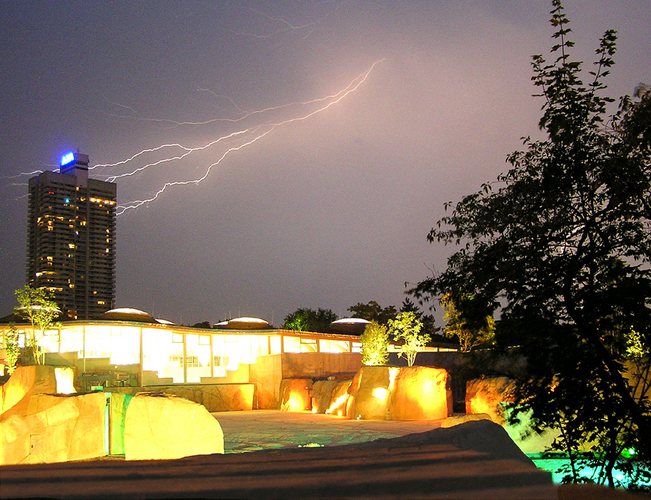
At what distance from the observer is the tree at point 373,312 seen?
4144 centimetres

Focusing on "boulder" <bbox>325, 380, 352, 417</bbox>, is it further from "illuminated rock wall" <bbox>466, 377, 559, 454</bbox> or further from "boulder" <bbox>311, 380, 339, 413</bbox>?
"illuminated rock wall" <bbox>466, 377, 559, 454</bbox>

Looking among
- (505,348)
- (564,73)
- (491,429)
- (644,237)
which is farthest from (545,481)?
(564,73)

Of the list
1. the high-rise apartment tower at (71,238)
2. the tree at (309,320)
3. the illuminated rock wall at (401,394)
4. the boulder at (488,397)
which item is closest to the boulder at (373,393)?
the illuminated rock wall at (401,394)

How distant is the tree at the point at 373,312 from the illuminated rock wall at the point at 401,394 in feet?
76.9

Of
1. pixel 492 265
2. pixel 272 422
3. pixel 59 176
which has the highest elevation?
pixel 59 176

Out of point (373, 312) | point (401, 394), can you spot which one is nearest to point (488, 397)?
point (401, 394)

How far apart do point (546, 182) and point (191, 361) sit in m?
21.5

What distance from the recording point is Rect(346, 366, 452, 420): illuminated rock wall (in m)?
17.1

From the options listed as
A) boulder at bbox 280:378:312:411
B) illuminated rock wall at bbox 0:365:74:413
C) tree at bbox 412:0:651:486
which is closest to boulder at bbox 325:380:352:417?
boulder at bbox 280:378:312:411

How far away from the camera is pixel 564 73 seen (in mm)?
5699

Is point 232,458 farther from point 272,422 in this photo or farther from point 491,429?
point 272,422

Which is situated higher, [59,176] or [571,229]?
[59,176]

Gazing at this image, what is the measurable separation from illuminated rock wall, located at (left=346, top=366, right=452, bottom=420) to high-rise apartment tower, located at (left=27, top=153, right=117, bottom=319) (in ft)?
186

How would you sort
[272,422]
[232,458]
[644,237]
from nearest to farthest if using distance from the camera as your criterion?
[232,458] → [644,237] → [272,422]
